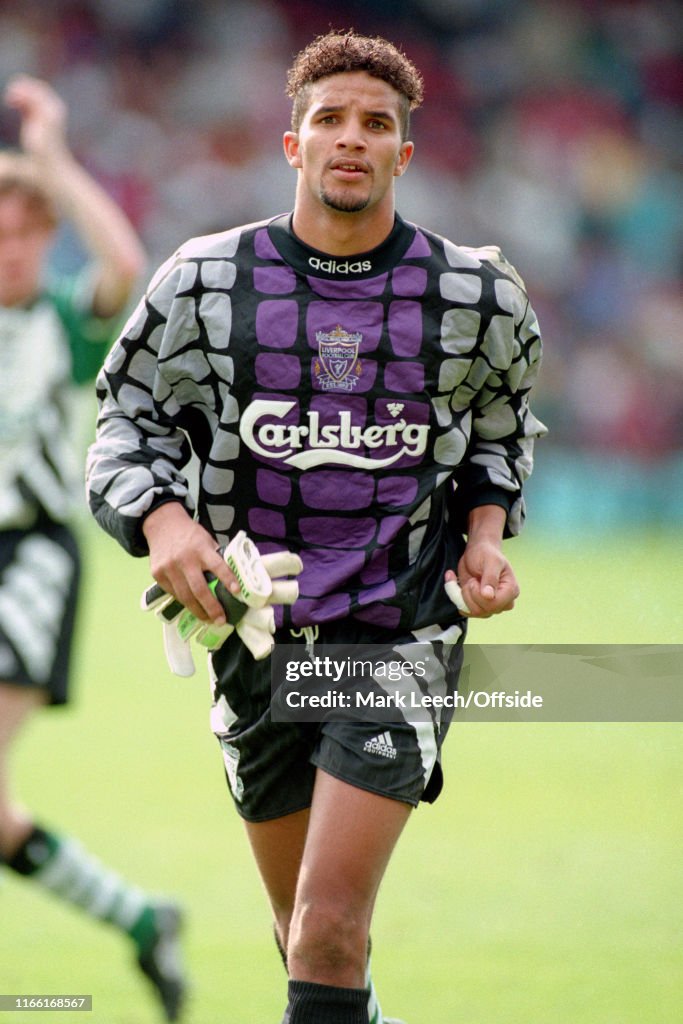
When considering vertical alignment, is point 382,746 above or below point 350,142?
below

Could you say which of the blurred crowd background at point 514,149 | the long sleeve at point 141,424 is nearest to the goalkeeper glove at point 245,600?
the long sleeve at point 141,424

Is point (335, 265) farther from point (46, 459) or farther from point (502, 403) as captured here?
point (46, 459)

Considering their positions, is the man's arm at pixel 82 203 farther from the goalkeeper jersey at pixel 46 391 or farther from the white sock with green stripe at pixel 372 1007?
the white sock with green stripe at pixel 372 1007

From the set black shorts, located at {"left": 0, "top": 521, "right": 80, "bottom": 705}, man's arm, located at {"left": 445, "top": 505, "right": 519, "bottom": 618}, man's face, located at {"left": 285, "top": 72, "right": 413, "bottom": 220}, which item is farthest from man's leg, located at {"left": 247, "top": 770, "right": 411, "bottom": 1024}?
black shorts, located at {"left": 0, "top": 521, "right": 80, "bottom": 705}

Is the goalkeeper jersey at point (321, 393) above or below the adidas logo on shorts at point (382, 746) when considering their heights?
above

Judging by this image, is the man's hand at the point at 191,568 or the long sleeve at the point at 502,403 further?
the long sleeve at the point at 502,403

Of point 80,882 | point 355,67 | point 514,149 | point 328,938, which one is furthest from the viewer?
point 514,149

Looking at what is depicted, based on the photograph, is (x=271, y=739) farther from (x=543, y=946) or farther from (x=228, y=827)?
(x=228, y=827)

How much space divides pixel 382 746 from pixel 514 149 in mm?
18560

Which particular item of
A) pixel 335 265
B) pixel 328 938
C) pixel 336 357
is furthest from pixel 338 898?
pixel 335 265

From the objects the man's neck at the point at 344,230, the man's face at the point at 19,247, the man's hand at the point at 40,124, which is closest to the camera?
the man's neck at the point at 344,230

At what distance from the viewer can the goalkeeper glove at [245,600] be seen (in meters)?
3.34

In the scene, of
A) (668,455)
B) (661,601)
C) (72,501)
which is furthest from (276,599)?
(668,455)

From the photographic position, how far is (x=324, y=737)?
3510 millimetres
